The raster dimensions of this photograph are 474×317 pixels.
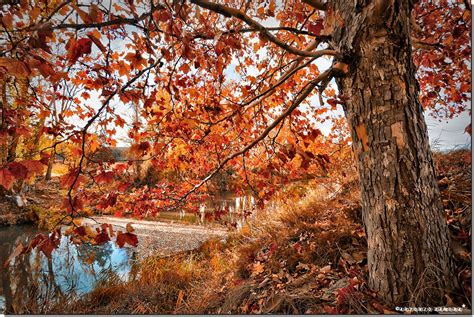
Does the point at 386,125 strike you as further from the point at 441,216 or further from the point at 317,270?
the point at 317,270

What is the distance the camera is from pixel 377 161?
1.79 meters

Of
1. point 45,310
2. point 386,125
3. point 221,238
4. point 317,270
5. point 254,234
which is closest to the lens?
point 386,125

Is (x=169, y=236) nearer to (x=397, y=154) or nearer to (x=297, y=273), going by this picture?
(x=297, y=273)

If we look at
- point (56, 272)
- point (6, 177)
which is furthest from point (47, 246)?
point (56, 272)

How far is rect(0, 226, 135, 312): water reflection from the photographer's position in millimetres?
4539

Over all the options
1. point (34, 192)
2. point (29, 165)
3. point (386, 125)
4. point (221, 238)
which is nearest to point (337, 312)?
point (386, 125)

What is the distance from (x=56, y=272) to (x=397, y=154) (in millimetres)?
7437

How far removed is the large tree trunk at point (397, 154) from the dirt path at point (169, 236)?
6.41 metres

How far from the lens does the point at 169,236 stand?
28.8 ft

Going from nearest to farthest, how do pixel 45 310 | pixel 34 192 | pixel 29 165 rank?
pixel 29 165 → pixel 45 310 → pixel 34 192

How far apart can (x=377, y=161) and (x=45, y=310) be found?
183 inches

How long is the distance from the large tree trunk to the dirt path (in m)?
6.41

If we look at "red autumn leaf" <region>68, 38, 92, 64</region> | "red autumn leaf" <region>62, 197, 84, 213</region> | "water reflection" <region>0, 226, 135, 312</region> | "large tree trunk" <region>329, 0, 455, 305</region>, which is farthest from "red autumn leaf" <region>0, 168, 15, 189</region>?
"water reflection" <region>0, 226, 135, 312</region>

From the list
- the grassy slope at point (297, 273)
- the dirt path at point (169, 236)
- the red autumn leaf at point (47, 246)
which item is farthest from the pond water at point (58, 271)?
the red autumn leaf at point (47, 246)
